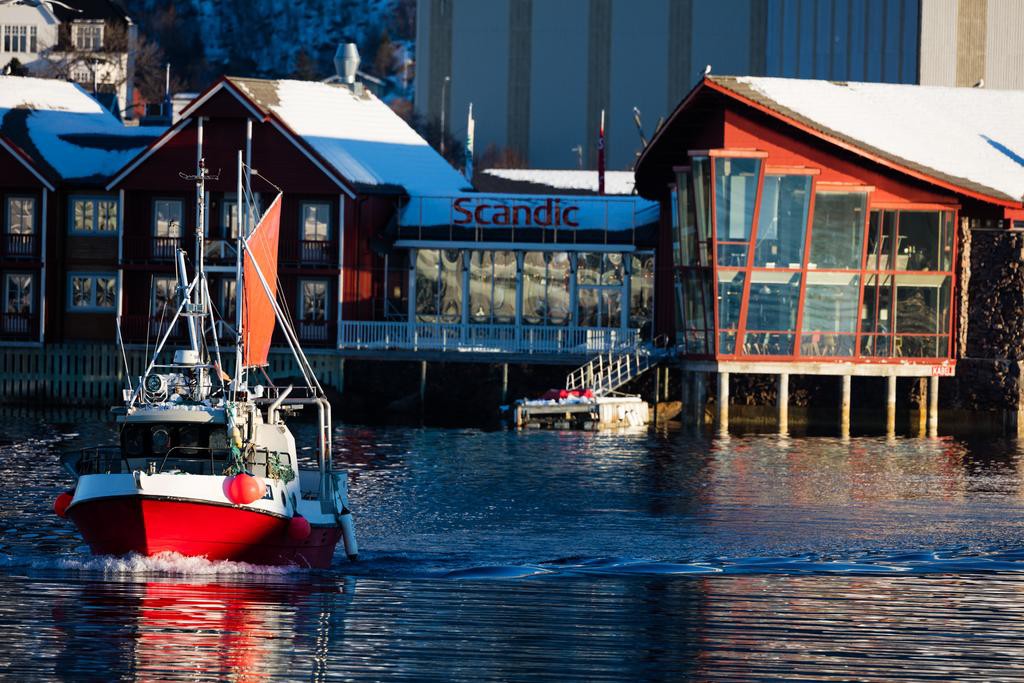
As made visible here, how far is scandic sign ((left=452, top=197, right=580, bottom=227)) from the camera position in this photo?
2876 inches

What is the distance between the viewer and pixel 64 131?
79250 mm

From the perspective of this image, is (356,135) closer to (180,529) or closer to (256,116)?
(256,116)

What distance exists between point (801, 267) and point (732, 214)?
280 centimetres

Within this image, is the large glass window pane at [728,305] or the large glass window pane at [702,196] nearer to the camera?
the large glass window pane at [728,305]

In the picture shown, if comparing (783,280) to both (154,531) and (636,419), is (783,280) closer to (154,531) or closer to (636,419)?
(636,419)

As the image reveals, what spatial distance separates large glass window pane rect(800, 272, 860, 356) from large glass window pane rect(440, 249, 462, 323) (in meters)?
15.0

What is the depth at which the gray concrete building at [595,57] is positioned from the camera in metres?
123

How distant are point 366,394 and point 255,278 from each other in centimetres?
3453

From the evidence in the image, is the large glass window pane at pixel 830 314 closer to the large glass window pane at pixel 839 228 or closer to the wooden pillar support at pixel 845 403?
the large glass window pane at pixel 839 228

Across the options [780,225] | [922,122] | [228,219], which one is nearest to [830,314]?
[780,225]

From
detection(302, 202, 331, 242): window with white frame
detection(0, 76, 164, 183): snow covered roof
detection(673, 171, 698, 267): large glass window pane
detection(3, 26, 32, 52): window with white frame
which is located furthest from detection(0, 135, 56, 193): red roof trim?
detection(3, 26, 32, 52): window with white frame

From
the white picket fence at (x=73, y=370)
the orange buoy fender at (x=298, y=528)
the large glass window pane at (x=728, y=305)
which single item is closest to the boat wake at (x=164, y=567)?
the orange buoy fender at (x=298, y=528)

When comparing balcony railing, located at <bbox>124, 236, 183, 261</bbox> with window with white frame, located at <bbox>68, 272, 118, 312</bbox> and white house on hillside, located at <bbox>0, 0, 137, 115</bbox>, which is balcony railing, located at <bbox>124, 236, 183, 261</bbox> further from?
white house on hillside, located at <bbox>0, 0, 137, 115</bbox>

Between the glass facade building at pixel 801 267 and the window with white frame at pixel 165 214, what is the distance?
18.9 meters
